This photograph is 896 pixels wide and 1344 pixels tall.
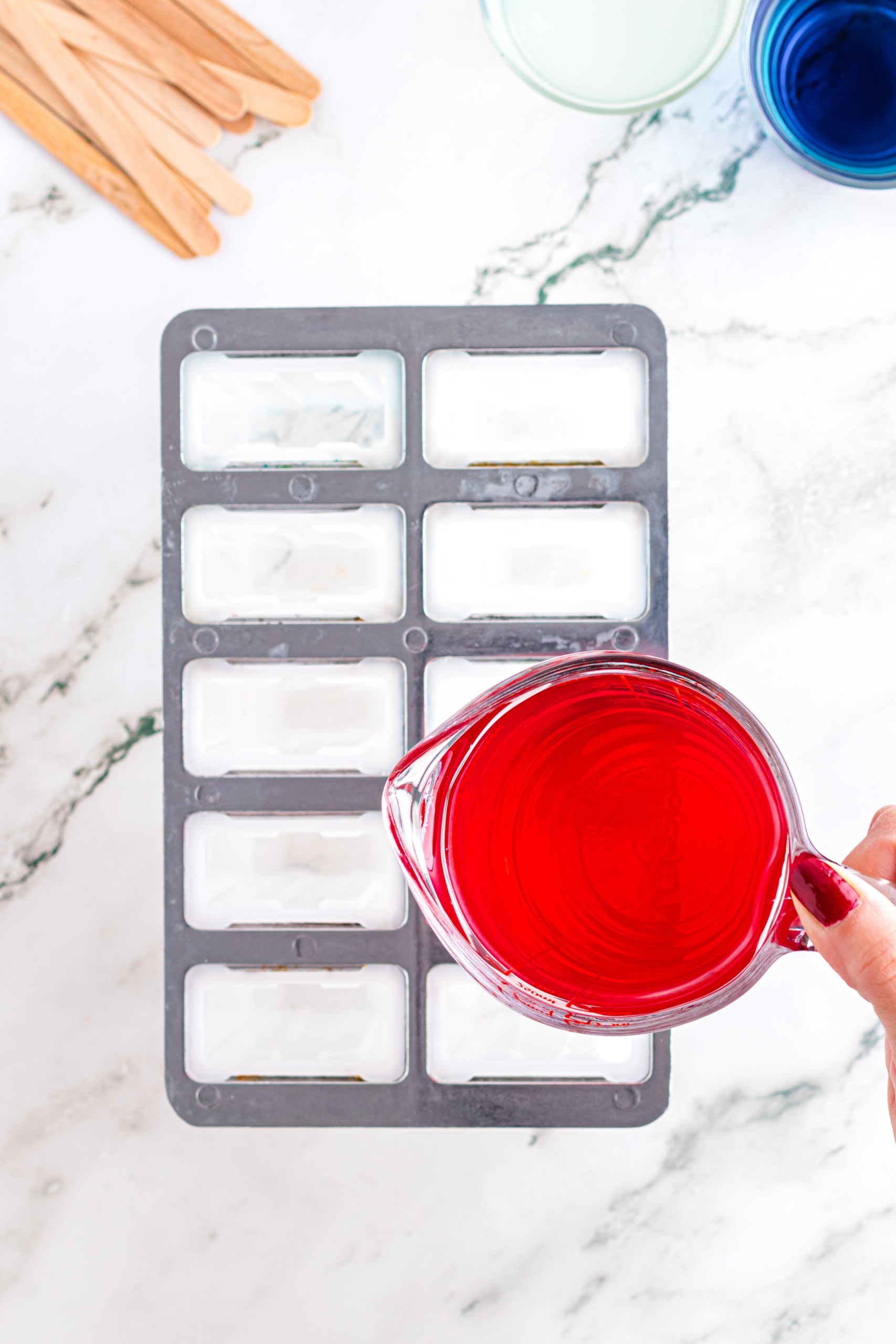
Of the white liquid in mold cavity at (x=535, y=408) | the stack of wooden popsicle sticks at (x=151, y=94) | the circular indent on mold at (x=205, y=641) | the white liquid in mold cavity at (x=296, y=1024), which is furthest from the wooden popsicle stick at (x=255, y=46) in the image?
the white liquid in mold cavity at (x=296, y=1024)

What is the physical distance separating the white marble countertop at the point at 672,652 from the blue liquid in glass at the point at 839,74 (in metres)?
0.04

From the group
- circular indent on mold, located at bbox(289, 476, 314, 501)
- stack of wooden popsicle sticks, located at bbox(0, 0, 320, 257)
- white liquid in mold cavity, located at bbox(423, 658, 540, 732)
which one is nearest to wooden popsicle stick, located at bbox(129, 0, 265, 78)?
stack of wooden popsicle sticks, located at bbox(0, 0, 320, 257)

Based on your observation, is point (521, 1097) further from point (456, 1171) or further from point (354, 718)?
point (354, 718)

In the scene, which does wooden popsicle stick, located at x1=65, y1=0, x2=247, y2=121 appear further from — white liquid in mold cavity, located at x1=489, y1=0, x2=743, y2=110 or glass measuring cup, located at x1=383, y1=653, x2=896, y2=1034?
glass measuring cup, located at x1=383, y1=653, x2=896, y2=1034

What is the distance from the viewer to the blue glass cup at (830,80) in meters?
0.50

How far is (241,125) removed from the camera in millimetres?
546

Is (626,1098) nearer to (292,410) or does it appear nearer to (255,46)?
(292,410)

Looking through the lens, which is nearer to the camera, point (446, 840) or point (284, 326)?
point (446, 840)

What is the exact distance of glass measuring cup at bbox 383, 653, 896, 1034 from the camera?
0.31 m

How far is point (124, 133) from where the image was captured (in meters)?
0.54

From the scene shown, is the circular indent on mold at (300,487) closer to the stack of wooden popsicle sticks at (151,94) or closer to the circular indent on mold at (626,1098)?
the stack of wooden popsicle sticks at (151,94)

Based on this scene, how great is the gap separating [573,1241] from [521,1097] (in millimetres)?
155

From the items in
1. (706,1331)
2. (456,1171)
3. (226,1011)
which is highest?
(226,1011)

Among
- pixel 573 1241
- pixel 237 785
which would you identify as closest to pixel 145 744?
pixel 237 785
